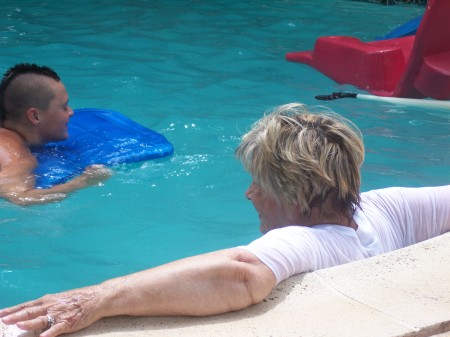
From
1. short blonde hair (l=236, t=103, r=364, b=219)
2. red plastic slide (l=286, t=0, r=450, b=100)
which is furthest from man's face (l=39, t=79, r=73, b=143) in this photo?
short blonde hair (l=236, t=103, r=364, b=219)

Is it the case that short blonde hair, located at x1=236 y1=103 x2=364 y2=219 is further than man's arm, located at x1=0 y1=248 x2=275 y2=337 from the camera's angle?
Yes

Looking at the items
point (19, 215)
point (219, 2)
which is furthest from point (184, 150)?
point (219, 2)

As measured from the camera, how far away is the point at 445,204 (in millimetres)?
2695

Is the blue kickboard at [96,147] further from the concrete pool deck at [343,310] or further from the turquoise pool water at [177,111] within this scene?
the concrete pool deck at [343,310]

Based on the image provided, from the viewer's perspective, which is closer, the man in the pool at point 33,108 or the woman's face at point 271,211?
the woman's face at point 271,211

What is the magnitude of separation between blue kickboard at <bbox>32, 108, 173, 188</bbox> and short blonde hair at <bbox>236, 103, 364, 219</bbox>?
98.5 inches

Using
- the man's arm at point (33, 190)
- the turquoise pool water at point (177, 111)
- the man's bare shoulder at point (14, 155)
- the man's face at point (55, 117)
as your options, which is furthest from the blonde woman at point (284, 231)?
the man's face at point (55, 117)

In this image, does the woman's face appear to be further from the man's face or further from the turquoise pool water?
the man's face

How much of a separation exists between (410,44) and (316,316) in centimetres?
531

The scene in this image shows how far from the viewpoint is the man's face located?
505 centimetres

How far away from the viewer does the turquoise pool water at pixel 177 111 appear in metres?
4.19

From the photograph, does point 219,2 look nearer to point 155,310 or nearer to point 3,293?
point 3,293

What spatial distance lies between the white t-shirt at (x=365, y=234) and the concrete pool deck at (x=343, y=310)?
63 millimetres

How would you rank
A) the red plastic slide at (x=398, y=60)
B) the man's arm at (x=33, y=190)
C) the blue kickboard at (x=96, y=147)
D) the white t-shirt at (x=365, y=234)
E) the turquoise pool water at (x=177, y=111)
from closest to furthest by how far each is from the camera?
the white t-shirt at (x=365, y=234), the turquoise pool water at (x=177, y=111), the man's arm at (x=33, y=190), the blue kickboard at (x=96, y=147), the red plastic slide at (x=398, y=60)
